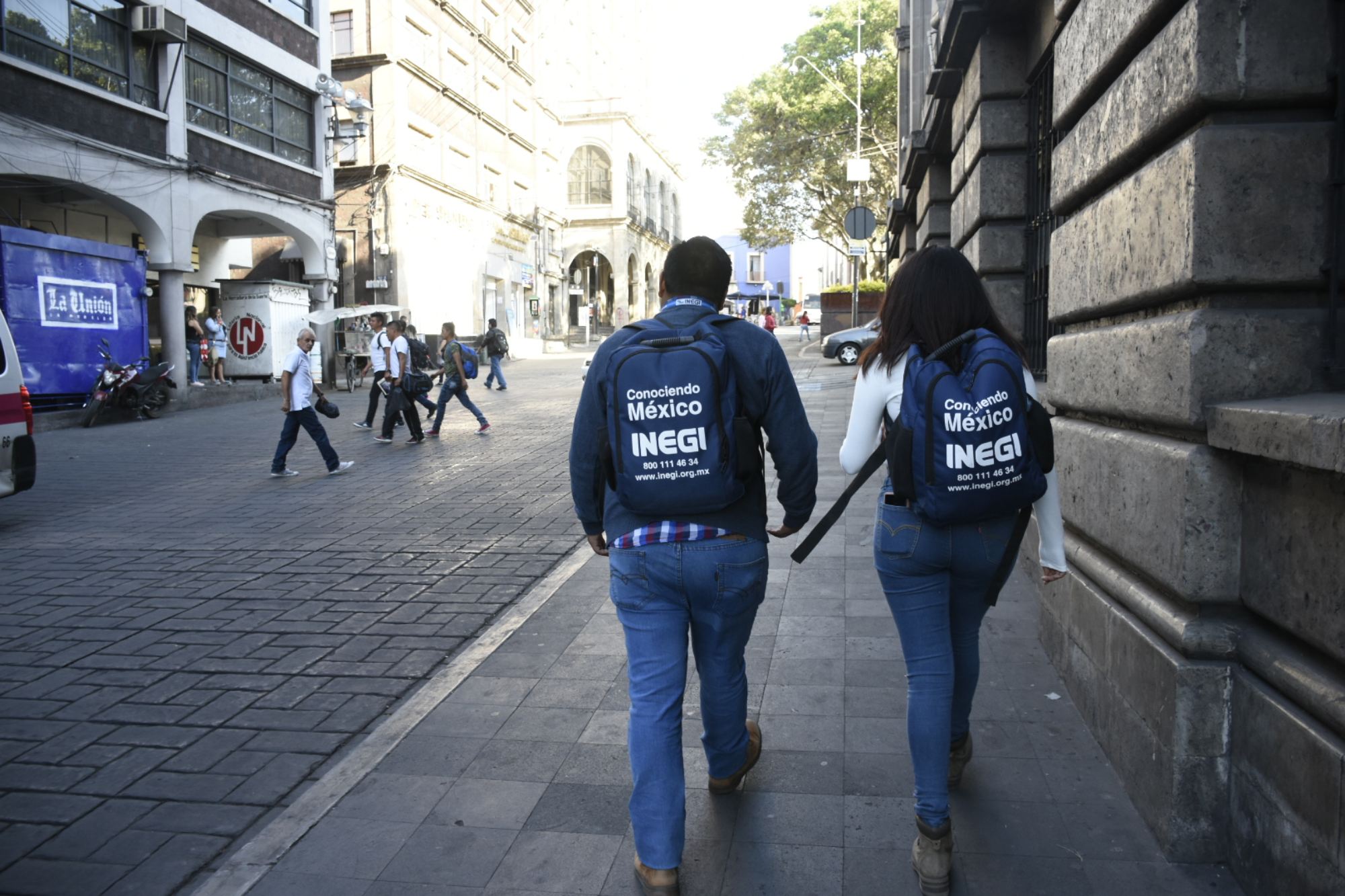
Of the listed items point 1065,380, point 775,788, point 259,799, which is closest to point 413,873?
point 259,799

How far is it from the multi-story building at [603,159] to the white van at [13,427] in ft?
147

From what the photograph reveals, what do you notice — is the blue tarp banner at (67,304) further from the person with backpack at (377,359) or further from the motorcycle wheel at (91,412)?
the person with backpack at (377,359)

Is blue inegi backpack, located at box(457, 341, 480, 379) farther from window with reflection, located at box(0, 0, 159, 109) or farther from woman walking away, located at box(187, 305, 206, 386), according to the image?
woman walking away, located at box(187, 305, 206, 386)

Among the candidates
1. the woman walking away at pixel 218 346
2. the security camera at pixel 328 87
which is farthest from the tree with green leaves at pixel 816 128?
the woman walking away at pixel 218 346

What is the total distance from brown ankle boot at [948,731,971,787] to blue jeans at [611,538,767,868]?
1.02 m

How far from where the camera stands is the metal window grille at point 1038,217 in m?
6.56

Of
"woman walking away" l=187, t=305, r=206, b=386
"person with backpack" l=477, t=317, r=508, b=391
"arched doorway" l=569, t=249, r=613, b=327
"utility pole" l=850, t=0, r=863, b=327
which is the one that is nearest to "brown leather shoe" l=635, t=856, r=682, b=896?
"person with backpack" l=477, t=317, r=508, b=391

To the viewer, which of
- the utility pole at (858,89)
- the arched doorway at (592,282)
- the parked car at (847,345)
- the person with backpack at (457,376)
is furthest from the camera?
the arched doorway at (592,282)

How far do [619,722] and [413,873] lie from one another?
1247 millimetres

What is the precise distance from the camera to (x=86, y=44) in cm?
1881

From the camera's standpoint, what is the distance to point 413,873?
3105 millimetres

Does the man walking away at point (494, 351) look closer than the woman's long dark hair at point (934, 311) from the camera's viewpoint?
No

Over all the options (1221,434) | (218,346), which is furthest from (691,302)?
(218,346)

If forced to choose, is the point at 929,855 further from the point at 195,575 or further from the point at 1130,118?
the point at 195,575
